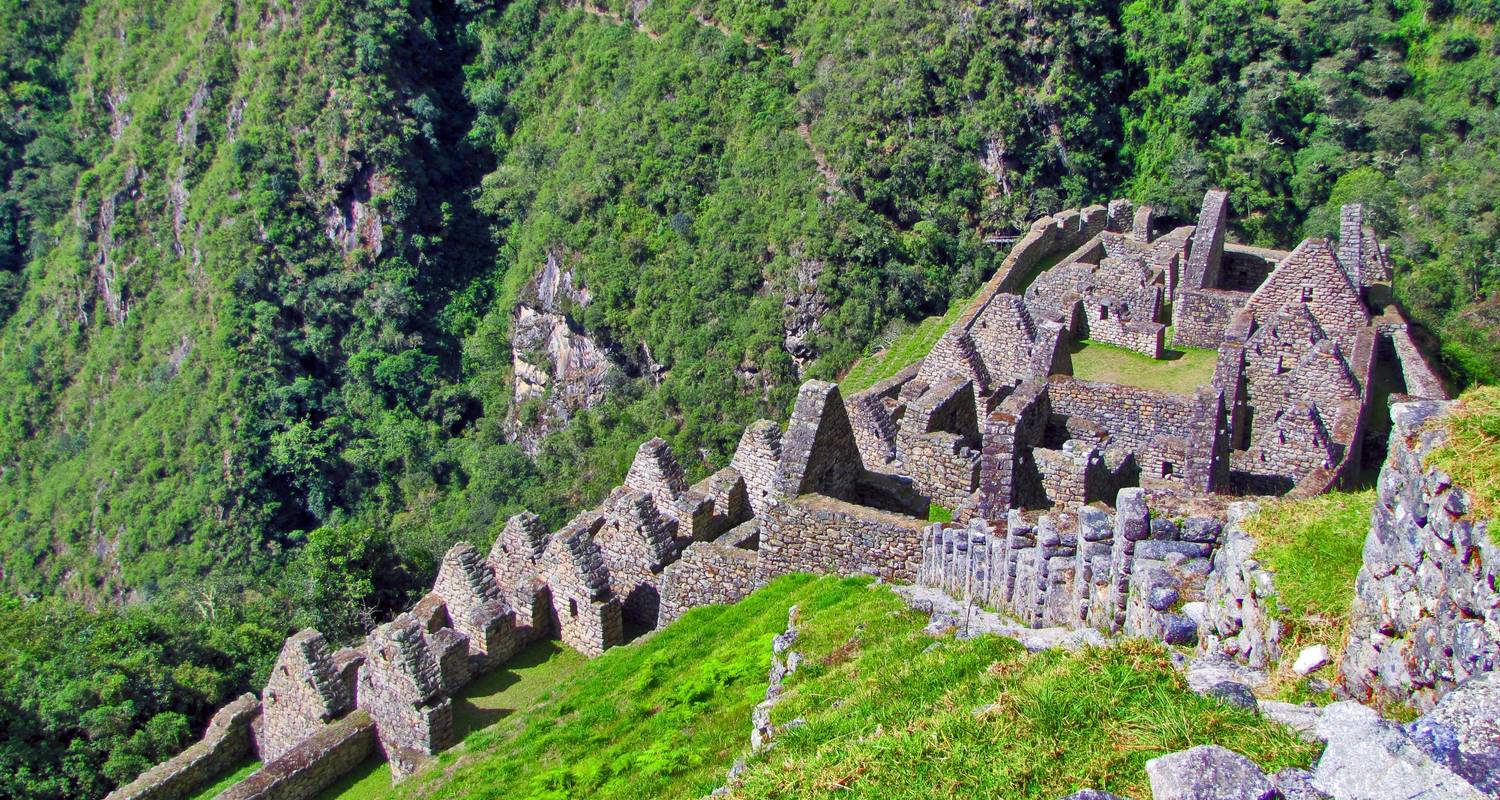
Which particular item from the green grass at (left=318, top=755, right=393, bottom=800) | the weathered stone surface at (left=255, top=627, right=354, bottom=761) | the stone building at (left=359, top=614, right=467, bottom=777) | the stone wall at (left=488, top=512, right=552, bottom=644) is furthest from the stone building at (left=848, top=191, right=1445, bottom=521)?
the weathered stone surface at (left=255, top=627, right=354, bottom=761)

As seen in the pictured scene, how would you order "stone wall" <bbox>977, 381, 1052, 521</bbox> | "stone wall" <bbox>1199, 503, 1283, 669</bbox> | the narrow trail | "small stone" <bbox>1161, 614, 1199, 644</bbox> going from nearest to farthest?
"stone wall" <bbox>1199, 503, 1283, 669</bbox> → "small stone" <bbox>1161, 614, 1199, 644</bbox> → "stone wall" <bbox>977, 381, 1052, 521</bbox> → the narrow trail

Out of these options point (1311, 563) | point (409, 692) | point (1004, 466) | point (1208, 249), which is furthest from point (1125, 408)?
point (409, 692)

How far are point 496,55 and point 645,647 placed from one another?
90479mm

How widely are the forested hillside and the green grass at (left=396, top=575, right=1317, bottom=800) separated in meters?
9.41

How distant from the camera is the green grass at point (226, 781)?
14578 millimetres

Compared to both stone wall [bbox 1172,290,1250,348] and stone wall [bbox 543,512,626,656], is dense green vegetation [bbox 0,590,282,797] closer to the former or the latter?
stone wall [bbox 543,512,626,656]

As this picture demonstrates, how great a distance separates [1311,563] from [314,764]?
35.5ft

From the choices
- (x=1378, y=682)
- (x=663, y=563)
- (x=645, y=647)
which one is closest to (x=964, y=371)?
(x=663, y=563)

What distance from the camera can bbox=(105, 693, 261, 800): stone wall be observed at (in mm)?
14555

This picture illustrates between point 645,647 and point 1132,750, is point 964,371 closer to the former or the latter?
point 645,647

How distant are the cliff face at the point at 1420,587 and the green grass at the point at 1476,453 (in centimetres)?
5

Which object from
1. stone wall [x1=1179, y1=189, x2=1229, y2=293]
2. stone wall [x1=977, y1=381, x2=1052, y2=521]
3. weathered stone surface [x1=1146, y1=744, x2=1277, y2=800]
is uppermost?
stone wall [x1=1179, y1=189, x2=1229, y2=293]

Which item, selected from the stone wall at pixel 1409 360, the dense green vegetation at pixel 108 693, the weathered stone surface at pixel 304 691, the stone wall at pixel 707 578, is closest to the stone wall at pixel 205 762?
the weathered stone surface at pixel 304 691

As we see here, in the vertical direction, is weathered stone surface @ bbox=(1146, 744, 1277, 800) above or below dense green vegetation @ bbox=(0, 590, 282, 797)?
above
